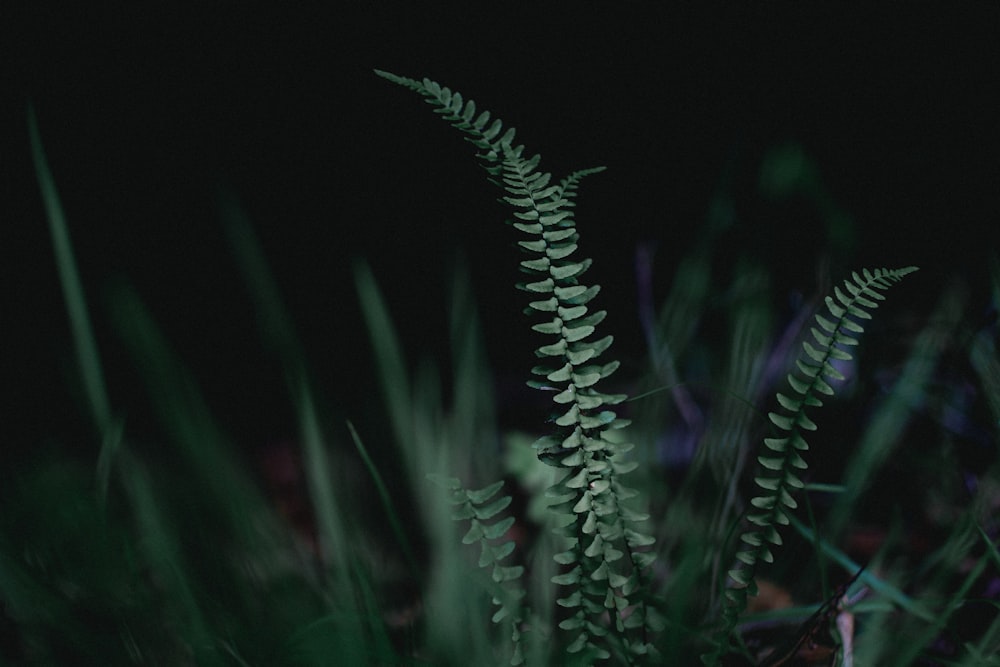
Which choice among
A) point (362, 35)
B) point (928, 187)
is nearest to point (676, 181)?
point (928, 187)

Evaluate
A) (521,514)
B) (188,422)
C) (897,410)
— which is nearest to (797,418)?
(897,410)

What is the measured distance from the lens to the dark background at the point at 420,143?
2.95ft

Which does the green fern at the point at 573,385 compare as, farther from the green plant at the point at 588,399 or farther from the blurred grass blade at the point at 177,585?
the blurred grass blade at the point at 177,585

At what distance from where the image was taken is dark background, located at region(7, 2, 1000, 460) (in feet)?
2.95

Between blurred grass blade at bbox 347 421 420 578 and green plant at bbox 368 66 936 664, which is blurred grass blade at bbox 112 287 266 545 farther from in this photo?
green plant at bbox 368 66 936 664

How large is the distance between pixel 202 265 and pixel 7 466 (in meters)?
0.38

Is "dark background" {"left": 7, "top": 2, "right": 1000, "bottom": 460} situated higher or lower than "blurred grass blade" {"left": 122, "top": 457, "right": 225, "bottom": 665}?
higher

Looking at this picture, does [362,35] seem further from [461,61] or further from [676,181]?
[676,181]

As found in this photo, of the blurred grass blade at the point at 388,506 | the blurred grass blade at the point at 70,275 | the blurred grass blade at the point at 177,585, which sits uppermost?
the blurred grass blade at the point at 70,275

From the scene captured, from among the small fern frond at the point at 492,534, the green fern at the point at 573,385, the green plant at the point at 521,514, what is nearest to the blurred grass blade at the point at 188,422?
the green plant at the point at 521,514

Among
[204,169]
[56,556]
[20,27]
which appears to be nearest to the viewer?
[56,556]

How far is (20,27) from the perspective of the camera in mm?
842

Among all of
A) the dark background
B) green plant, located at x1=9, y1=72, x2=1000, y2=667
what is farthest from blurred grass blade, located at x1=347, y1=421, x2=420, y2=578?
the dark background

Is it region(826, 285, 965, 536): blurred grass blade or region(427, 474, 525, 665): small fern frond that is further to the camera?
region(826, 285, 965, 536): blurred grass blade
